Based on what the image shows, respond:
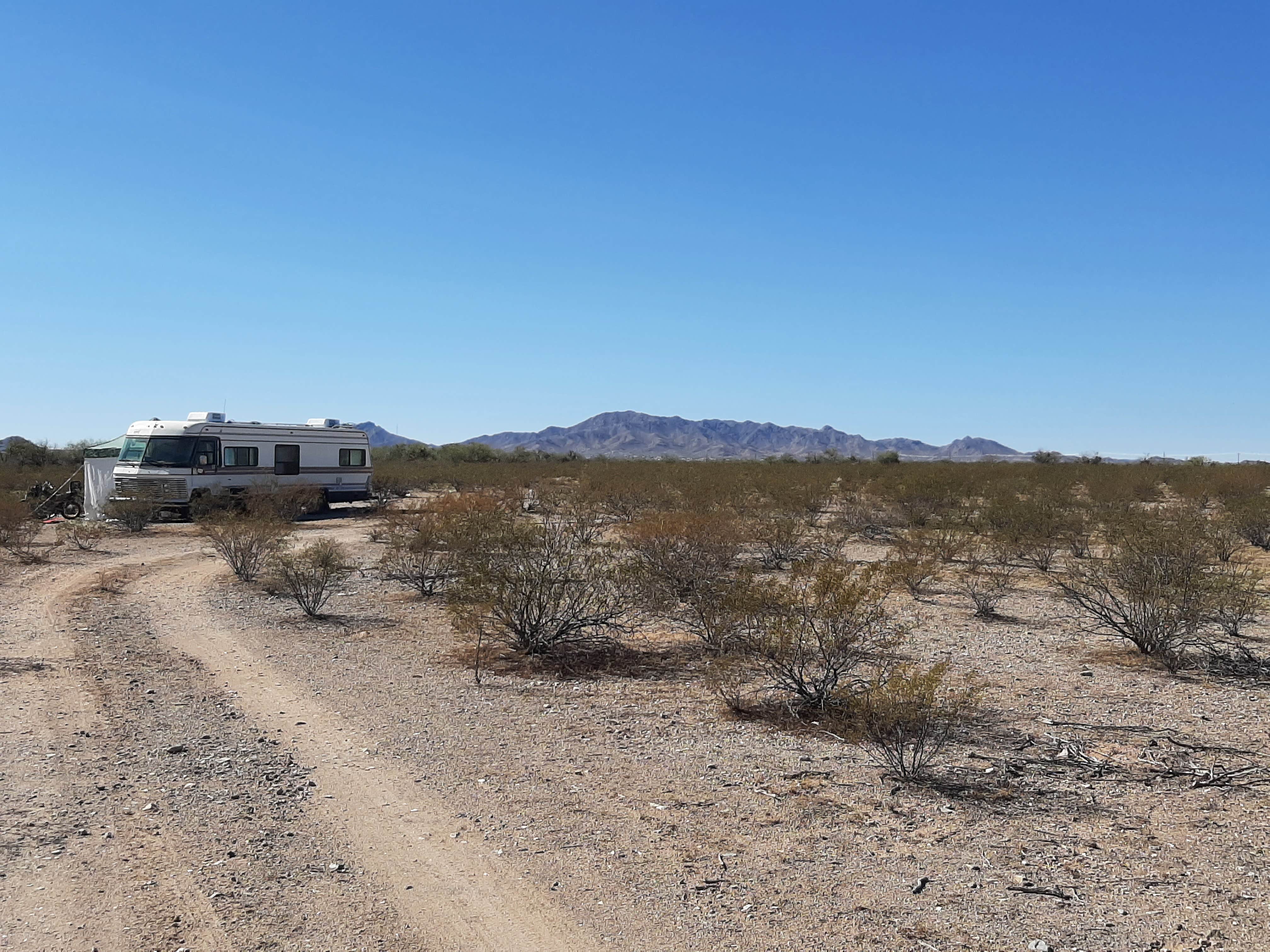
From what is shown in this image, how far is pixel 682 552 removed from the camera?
12.5 m

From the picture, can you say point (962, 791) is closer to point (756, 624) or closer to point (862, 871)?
point (862, 871)

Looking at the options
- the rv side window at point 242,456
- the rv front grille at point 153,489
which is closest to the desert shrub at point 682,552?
the rv front grille at point 153,489

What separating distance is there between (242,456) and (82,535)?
7.43 metres

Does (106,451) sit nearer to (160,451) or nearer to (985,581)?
(160,451)

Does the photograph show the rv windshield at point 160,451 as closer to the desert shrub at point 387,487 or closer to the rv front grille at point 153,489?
the rv front grille at point 153,489

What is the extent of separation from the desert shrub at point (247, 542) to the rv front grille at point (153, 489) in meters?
9.91

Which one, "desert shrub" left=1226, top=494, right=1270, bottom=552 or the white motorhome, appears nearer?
"desert shrub" left=1226, top=494, right=1270, bottom=552

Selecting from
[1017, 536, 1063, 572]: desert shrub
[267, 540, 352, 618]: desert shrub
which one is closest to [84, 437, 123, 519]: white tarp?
[267, 540, 352, 618]: desert shrub

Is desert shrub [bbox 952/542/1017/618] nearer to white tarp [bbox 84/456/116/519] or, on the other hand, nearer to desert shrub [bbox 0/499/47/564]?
desert shrub [bbox 0/499/47/564]

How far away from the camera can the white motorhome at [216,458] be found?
25.2m

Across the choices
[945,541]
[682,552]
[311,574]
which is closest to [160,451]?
[311,574]

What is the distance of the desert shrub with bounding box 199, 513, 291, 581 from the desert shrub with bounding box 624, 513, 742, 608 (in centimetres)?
629

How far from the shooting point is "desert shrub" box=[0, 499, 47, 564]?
1712cm

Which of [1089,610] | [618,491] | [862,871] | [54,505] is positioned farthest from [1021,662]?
[54,505]
